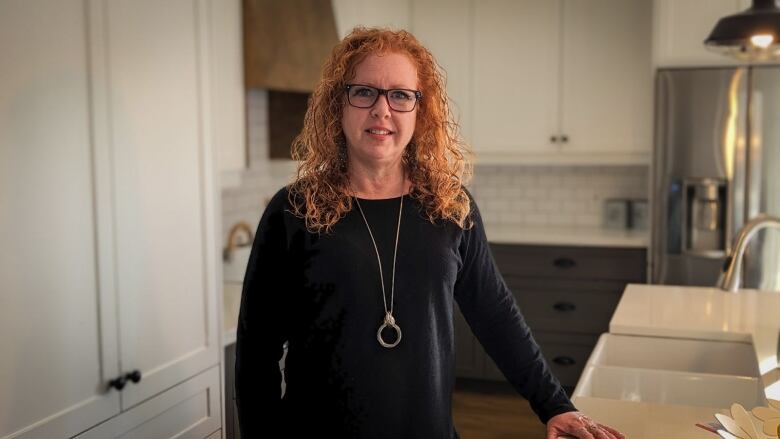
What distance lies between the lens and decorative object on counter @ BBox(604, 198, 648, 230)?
481 centimetres

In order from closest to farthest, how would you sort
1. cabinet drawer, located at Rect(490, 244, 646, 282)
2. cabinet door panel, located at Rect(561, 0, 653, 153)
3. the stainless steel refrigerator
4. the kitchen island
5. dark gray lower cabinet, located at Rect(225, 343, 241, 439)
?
1. the kitchen island
2. dark gray lower cabinet, located at Rect(225, 343, 241, 439)
3. the stainless steel refrigerator
4. cabinet drawer, located at Rect(490, 244, 646, 282)
5. cabinet door panel, located at Rect(561, 0, 653, 153)

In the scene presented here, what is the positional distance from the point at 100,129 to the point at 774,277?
3182mm

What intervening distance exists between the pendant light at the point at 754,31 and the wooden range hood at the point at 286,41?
170cm

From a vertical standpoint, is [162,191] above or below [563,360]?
above

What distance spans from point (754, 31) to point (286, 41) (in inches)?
75.3

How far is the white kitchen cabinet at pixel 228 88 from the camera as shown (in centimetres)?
324

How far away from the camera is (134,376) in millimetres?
2072

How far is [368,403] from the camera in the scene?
161 cm

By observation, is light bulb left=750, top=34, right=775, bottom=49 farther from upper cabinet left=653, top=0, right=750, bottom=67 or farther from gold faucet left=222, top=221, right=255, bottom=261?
gold faucet left=222, top=221, right=255, bottom=261

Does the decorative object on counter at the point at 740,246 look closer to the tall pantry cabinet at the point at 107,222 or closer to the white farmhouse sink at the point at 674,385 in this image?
the white farmhouse sink at the point at 674,385

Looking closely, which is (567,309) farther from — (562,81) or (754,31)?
(754,31)

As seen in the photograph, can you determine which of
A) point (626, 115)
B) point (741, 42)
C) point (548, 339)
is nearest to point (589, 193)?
point (626, 115)

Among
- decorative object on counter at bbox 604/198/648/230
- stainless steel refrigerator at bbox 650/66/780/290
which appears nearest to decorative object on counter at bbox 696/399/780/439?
stainless steel refrigerator at bbox 650/66/780/290

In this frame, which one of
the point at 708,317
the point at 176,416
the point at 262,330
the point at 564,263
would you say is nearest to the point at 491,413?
the point at 564,263
